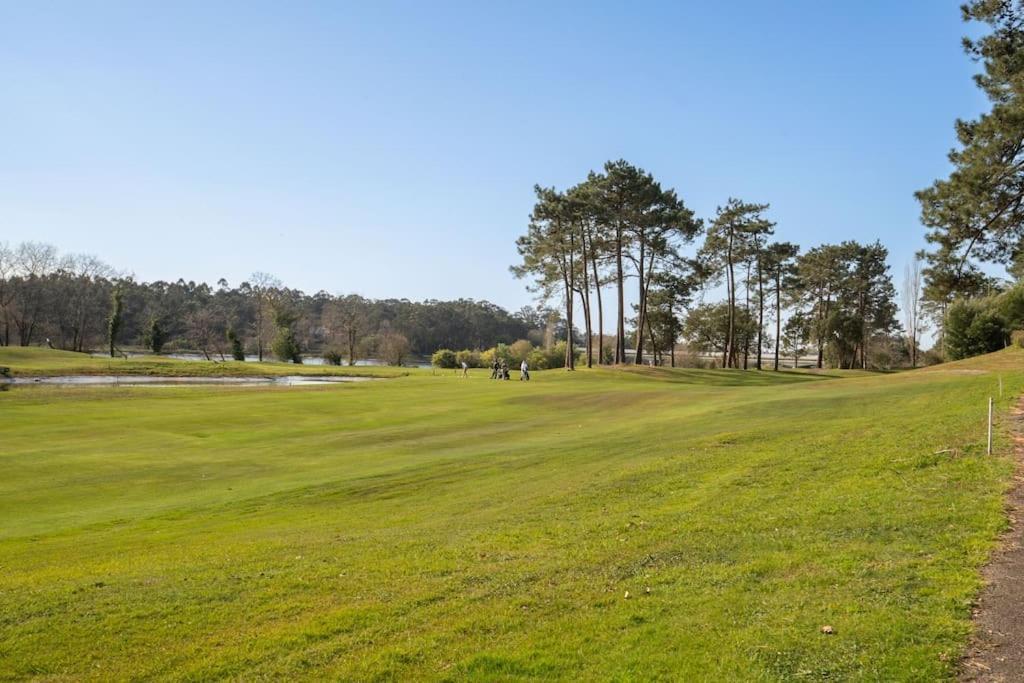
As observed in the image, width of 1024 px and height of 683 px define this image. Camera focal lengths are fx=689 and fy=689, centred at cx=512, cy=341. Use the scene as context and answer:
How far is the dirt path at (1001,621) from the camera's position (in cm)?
515

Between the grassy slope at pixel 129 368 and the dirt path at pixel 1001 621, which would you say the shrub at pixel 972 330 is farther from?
the dirt path at pixel 1001 621

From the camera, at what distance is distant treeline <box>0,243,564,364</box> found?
328ft

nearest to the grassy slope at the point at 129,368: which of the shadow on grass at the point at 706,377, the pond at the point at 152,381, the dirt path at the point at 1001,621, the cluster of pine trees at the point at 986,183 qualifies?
the pond at the point at 152,381

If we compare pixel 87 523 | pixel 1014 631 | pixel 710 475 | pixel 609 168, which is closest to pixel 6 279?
pixel 609 168

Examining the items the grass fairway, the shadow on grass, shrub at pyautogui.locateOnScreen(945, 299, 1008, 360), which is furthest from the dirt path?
shrub at pyautogui.locateOnScreen(945, 299, 1008, 360)

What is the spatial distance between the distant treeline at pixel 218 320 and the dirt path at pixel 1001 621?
6538 cm

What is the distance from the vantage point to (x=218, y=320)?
405 feet

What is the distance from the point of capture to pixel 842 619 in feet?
20.3

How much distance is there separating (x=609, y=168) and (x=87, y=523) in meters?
51.9

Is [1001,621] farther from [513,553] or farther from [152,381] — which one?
[152,381]

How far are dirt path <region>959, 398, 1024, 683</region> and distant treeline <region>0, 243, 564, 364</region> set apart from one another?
6538 cm

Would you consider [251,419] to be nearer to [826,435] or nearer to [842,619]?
[826,435]

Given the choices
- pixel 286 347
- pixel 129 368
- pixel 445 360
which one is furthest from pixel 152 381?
pixel 286 347

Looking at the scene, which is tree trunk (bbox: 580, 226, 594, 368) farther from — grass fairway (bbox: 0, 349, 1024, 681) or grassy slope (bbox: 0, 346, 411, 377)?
grass fairway (bbox: 0, 349, 1024, 681)
